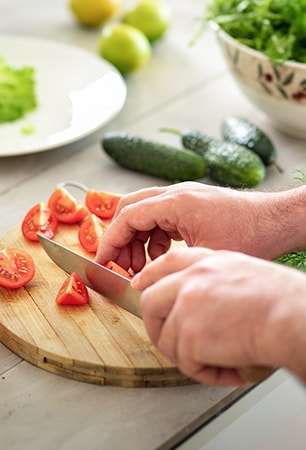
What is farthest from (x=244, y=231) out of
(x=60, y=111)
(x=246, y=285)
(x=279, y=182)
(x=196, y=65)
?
(x=196, y=65)

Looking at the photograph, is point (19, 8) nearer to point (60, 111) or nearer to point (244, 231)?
point (60, 111)

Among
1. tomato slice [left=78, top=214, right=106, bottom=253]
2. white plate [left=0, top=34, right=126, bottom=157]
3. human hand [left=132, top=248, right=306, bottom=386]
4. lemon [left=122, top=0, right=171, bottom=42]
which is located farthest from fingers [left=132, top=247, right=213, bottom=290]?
lemon [left=122, top=0, right=171, bottom=42]

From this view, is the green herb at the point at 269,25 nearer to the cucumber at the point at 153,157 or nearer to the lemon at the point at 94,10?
the cucumber at the point at 153,157

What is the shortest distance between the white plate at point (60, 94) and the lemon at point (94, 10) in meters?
0.29

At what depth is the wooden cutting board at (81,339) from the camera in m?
1.46

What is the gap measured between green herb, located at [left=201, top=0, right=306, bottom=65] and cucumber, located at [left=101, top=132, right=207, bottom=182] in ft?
1.15

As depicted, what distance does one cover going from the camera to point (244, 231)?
154cm

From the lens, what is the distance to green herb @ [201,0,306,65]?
2107 mm

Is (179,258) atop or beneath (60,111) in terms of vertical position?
atop

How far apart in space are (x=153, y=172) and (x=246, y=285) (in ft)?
3.12

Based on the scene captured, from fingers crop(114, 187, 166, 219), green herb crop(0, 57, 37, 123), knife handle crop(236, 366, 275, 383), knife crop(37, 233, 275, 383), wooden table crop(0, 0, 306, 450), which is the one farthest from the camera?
green herb crop(0, 57, 37, 123)

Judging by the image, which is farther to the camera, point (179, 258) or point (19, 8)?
point (19, 8)

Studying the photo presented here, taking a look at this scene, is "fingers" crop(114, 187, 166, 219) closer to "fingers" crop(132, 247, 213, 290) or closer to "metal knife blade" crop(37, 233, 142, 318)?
"metal knife blade" crop(37, 233, 142, 318)

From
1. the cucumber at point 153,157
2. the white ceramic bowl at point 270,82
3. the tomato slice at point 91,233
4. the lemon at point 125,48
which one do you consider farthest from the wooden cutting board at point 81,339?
the lemon at point 125,48
